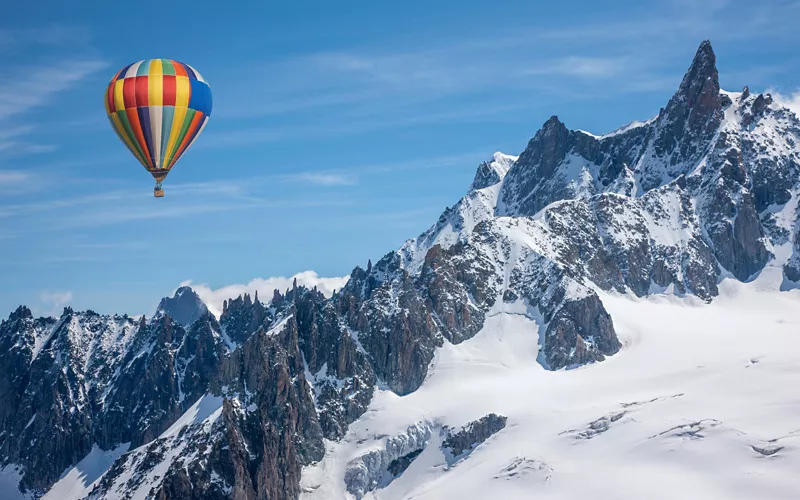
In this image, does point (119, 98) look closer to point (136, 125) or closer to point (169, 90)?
point (136, 125)

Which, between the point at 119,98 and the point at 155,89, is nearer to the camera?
the point at 155,89

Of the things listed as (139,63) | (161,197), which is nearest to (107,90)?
(139,63)

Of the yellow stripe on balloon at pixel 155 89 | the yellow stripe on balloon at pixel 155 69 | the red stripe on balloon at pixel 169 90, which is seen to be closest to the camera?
the yellow stripe on balloon at pixel 155 89

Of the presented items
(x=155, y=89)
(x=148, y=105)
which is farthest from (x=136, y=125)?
(x=155, y=89)

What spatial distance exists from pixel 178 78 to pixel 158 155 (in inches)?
567

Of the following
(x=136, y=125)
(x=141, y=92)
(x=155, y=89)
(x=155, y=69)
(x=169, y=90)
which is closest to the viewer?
(x=141, y=92)

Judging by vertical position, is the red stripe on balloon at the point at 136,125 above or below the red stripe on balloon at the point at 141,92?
below

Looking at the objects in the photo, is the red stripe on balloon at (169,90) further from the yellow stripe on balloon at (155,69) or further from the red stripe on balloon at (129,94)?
the red stripe on balloon at (129,94)

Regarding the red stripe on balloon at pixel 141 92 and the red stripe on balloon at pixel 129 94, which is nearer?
the red stripe on balloon at pixel 141 92

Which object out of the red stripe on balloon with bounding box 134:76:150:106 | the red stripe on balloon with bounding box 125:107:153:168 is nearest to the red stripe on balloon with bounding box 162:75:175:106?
the red stripe on balloon with bounding box 134:76:150:106

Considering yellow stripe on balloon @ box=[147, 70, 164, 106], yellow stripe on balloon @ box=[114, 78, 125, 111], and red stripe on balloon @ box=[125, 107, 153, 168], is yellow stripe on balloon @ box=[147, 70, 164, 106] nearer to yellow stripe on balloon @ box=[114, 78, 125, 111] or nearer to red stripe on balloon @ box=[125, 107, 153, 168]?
red stripe on balloon @ box=[125, 107, 153, 168]

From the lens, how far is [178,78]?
199m

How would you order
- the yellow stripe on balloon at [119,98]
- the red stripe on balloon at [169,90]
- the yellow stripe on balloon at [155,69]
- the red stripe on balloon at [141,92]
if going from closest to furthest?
the red stripe on balloon at [141,92] → the yellow stripe on balloon at [119,98] → the yellow stripe on balloon at [155,69] → the red stripe on balloon at [169,90]

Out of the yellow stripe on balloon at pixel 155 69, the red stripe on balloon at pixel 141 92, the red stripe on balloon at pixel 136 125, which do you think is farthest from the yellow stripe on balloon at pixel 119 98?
the yellow stripe on balloon at pixel 155 69
